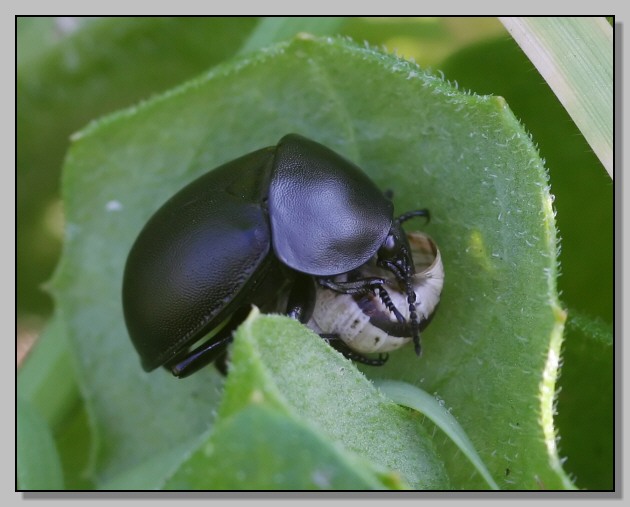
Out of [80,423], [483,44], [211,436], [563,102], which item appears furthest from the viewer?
[80,423]

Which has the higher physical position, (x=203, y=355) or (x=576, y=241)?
(x=576, y=241)

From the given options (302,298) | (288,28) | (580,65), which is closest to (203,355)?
(302,298)

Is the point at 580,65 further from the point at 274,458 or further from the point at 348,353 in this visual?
the point at 274,458

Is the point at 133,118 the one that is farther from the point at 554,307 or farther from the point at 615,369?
the point at 615,369

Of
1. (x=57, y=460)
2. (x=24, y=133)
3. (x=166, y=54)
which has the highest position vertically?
(x=166, y=54)

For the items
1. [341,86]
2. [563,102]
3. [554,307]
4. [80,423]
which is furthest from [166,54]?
[554,307]

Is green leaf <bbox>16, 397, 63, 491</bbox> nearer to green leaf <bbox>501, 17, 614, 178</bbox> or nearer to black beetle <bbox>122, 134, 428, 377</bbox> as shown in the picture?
black beetle <bbox>122, 134, 428, 377</bbox>

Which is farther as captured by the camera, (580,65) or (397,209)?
(397,209)

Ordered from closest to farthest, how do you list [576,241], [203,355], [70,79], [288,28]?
[203,355] → [576,241] → [288,28] → [70,79]
